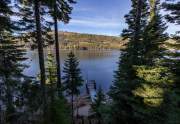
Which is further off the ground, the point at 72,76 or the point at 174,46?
the point at 174,46

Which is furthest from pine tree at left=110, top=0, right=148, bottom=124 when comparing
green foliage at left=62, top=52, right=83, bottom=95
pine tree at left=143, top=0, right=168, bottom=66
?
green foliage at left=62, top=52, right=83, bottom=95

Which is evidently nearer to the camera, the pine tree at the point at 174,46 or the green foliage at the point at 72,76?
the pine tree at the point at 174,46

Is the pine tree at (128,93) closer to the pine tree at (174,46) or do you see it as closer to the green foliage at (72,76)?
the pine tree at (174,46)

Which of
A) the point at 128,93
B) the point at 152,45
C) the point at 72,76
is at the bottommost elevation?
the point at 72,76

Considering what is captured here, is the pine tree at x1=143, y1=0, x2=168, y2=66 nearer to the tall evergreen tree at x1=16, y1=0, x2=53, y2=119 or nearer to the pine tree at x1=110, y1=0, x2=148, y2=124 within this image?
the pine tree at x1=110, y1=0, x2=148, y2=124

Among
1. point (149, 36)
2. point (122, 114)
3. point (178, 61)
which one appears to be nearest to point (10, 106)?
point (122, 114)

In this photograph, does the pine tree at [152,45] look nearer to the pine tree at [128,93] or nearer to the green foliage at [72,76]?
the pine tree at [128,93]

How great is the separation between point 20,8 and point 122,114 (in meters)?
7.67

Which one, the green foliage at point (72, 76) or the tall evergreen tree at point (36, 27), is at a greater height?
the tall evergreen tree at point (36, 27)

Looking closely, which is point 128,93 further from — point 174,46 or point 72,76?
point 72,76

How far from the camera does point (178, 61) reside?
40.9 ft

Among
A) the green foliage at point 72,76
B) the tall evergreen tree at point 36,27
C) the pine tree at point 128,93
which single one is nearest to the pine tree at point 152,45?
A: the pine tree at point 128,93

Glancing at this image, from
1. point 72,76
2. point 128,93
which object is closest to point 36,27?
point 128,93

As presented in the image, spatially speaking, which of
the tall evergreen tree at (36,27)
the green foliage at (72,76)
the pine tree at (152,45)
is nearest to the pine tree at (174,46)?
the pine tree at (152,45)
